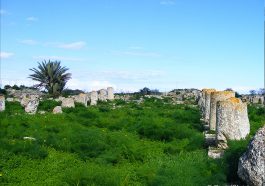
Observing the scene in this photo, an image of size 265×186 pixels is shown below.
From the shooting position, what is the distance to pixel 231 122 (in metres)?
12.6

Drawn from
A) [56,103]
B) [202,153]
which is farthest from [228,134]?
[56,103]

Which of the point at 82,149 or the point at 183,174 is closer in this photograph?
the point at 183,174

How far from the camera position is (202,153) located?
11.8m

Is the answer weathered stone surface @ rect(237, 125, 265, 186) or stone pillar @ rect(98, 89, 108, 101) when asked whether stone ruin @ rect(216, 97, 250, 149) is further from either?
stone pillar @ rect(98, 89, 108, 101)

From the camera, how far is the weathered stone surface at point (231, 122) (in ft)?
41.1

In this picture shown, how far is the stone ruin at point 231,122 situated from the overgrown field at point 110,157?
2.00ft

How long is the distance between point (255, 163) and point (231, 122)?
4.62 m

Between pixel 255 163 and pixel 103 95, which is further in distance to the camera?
pixel 103 95

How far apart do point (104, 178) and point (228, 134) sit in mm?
4512

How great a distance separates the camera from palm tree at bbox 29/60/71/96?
152ft

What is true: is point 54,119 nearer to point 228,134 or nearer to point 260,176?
point 228,134

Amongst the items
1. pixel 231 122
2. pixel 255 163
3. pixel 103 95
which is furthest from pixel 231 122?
pixel 103 95

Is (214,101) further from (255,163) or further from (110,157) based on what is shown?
(255,163)

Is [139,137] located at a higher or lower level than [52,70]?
lower
